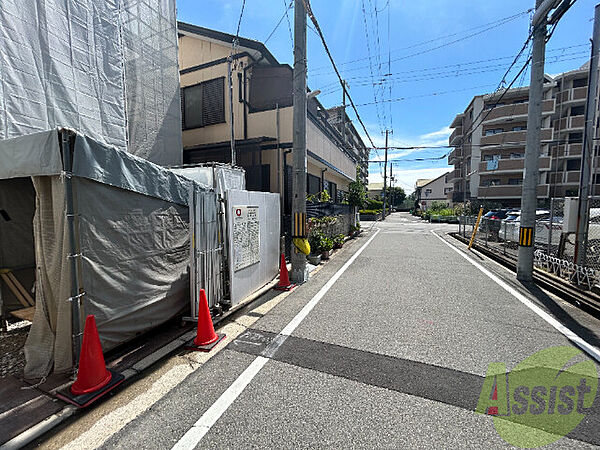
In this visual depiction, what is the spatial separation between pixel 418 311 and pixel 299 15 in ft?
22.4

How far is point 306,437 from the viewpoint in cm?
210

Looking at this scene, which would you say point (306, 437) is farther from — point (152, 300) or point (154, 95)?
point (154, 95)

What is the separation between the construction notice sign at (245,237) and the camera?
4.64m

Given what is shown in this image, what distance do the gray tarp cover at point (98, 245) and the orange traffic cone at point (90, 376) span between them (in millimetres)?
350

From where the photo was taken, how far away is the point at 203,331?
3.54 meters

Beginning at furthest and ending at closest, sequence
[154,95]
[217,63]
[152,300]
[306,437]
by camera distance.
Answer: [217,63] < [154,95] < [152,300] < [306,437]

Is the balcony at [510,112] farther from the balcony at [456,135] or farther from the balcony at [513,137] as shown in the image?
the balcony at [456,135]

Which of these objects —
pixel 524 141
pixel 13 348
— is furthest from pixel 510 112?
pixel 13 348

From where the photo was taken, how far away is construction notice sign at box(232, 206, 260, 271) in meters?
4.64

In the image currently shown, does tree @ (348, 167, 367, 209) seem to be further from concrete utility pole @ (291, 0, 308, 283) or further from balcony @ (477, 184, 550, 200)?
balcony @ (477, 184, 550, 200)

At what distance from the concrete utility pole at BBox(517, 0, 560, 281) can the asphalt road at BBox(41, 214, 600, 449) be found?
178 centimetres

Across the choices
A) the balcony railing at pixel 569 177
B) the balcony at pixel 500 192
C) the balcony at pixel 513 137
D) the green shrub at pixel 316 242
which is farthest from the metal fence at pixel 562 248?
the balcony railing at pixel 569 177

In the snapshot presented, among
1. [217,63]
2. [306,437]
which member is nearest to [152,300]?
[306,437]

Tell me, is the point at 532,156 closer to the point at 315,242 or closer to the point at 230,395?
the point at 315,242
